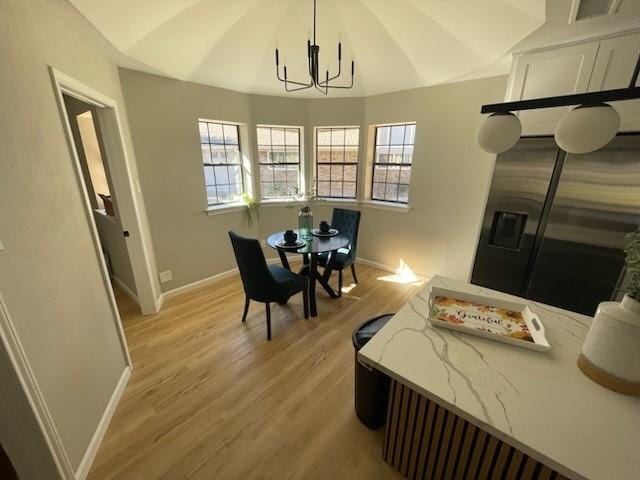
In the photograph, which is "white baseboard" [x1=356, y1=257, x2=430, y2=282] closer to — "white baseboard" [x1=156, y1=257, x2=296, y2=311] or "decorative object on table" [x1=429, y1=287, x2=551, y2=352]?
"white baseboard" [x1=156, y1=257, x2=296, y2=311]

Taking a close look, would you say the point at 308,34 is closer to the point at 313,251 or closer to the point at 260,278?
the point at 313,251

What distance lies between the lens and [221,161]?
3527 millimetres

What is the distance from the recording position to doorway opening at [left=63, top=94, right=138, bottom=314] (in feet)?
9.52

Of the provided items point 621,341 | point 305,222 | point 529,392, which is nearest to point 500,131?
point 621,341

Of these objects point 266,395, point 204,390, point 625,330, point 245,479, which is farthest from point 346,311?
point 625,330

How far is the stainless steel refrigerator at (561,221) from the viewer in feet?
6.23

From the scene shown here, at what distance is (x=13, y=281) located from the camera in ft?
3.58

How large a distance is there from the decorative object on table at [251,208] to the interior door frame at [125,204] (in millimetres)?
1278

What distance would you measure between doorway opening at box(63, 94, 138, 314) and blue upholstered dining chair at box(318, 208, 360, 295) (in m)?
2.27

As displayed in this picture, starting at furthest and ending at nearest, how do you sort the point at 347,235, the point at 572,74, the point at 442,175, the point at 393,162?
1. the point at 393,162
2. the point at 347,235
3. the point at 442,175
4. the point at 572,74

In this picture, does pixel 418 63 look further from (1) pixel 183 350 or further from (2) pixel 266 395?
(1) pixel 183 350

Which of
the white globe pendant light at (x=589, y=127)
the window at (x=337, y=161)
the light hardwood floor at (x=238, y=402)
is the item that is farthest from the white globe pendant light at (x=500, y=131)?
the window at (x=337, y=161)

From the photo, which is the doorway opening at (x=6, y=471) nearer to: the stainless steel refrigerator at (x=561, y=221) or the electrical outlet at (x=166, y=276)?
the electrical outlet at (x=166, y=276)

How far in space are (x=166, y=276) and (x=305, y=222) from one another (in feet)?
5.93
